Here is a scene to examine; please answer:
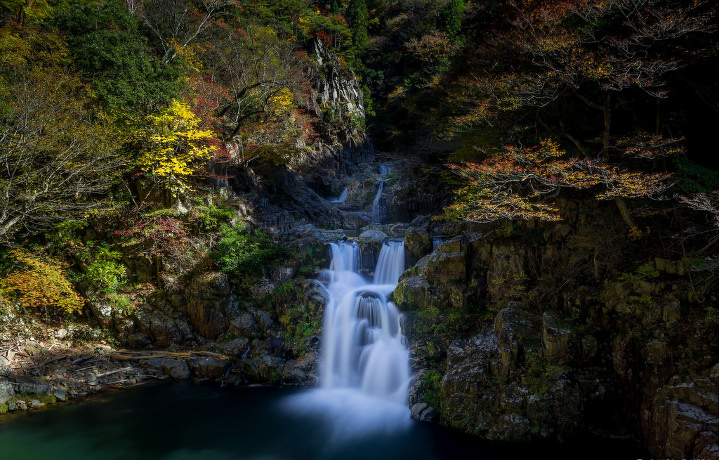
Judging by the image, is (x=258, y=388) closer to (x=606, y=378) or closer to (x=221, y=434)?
(x=221, y=434)

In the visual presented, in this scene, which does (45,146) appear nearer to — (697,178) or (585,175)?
(585,175)

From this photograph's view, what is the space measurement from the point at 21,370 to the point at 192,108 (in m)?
10.2

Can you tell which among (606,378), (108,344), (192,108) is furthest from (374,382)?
(192,108)

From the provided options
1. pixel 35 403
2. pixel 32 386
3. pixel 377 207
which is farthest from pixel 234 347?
pixel 377 207

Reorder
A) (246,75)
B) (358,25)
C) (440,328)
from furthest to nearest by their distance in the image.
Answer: (358,25)
(246,75)
(440,328)

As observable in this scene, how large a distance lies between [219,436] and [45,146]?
29.7 feet

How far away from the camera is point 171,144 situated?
12.0 metres

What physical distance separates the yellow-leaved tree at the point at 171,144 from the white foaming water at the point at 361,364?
677 cm

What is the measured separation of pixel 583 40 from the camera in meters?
7.66

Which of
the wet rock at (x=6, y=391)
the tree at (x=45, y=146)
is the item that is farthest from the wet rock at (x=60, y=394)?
the tree at (x=45, y=146)

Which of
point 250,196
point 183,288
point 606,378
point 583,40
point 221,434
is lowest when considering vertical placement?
point 221,434

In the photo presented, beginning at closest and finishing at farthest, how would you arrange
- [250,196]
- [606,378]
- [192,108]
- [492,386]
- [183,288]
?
[606,378] → [492,386] → [183,288] → [192,108] → [250,196]

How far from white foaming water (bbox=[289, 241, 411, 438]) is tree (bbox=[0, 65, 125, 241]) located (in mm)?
8579

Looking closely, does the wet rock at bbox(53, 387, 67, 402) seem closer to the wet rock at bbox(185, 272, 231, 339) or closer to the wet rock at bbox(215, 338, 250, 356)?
the wet rock at bbox(185, 272, 231, 339)
